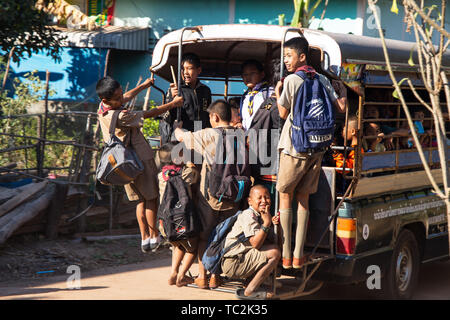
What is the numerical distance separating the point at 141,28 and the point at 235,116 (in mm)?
11474

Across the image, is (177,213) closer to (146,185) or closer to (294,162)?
(146,185)

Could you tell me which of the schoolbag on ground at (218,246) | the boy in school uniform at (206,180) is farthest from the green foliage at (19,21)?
the schoolbag on ground at (218,246)

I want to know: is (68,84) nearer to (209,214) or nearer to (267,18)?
(267,18)

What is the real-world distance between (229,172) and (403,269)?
2477 millimetres

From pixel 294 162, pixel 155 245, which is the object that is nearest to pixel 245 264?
pixel 294 162

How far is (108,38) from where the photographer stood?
631 inches

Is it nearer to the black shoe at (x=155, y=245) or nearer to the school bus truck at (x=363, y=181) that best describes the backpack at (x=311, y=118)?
the school bus truck at (x=363, y=181)

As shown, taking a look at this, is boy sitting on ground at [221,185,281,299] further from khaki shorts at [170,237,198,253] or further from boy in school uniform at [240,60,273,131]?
boy in school uniform at [240,60,273,131]

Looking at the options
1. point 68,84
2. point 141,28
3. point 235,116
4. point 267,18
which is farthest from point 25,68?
point 235,116

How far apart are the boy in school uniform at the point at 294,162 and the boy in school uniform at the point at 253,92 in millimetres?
757

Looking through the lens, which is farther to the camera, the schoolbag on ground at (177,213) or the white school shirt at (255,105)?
the white school shirt at (255,105)

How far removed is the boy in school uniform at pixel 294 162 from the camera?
17.6 ft

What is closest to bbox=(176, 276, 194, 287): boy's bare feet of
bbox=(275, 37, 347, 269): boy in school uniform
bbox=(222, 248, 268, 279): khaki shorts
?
bbox=(222, 248, 268, 279): khaki shorts

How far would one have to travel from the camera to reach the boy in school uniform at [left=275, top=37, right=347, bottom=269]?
17.6 feet
